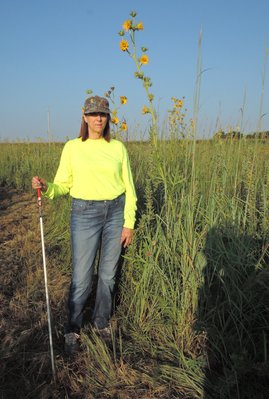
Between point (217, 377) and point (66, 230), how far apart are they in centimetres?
274

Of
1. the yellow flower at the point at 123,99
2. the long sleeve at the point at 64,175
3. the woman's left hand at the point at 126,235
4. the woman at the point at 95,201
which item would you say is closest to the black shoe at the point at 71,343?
the woman at the point at 95,201

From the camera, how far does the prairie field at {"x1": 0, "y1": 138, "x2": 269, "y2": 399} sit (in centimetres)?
213

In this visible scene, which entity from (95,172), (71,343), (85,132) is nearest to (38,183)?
(95,172)

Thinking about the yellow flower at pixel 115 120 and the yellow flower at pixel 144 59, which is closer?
the yellow flower at pixel 144 59

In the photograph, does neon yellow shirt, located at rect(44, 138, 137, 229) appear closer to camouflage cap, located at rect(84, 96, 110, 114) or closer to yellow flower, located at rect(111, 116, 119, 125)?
camouflage cap, located at rect(84, 96, 110, 114)

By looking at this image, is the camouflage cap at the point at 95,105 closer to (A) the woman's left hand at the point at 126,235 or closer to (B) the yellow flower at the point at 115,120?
(A) the woman's left hand at the point at 126,235

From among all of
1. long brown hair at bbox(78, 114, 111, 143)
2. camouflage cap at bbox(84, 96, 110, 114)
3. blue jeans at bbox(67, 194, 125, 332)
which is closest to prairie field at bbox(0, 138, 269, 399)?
blue jeans at bbox(67, 194, 125, 332)

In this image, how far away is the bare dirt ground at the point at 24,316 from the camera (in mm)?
2299

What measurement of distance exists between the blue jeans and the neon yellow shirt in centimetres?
7

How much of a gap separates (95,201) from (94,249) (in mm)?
360

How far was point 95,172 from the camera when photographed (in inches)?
105

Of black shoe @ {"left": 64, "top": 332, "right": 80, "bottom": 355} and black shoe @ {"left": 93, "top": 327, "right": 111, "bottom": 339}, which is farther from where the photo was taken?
black shoe @ {"left": 93, "top": 327, "right": 111, "bottom": 339}

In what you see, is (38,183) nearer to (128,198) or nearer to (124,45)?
(128,198)

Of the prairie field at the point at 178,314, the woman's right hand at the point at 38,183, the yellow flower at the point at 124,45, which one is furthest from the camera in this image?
the yellow flower at the point at 124,45
